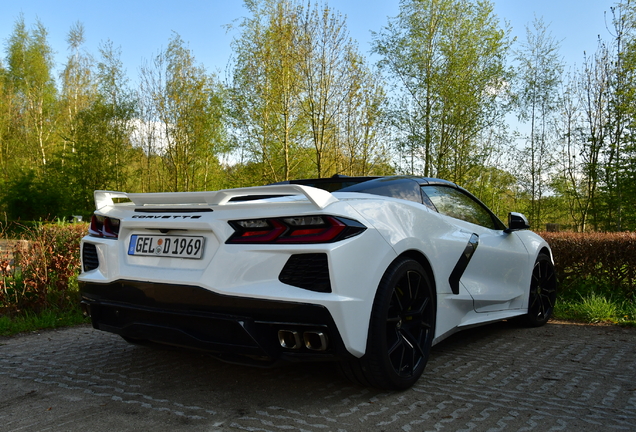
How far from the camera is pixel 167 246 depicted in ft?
8.46

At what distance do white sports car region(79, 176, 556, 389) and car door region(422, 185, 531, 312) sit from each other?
0.38 m

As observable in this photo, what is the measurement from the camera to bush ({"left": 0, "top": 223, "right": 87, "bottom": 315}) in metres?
5.20

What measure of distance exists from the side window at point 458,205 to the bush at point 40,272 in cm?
398

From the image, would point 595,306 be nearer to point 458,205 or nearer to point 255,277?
point 458,205

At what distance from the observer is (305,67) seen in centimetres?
1458

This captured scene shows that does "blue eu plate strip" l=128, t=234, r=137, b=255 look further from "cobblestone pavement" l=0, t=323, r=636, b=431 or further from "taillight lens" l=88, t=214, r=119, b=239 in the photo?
"cobblestone pavement" l=0, t=323, r=636, b=431

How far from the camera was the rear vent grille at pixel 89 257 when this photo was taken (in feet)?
9.52

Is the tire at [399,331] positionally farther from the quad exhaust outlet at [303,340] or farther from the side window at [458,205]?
the side window at [458,205]

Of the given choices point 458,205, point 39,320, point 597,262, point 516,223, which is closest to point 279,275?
point 458,205

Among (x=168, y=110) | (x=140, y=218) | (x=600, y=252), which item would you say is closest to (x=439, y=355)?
(x=140, y=218)

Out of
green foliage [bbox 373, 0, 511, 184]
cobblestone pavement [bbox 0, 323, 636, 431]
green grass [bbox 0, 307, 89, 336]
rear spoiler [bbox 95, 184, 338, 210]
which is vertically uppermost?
green foliage [bbox 373, 0, 511, 184]

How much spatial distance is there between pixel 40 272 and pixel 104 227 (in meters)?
2.97

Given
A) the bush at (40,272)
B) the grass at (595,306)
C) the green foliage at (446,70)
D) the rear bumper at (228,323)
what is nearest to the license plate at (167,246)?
the rear bumper at (228,323)

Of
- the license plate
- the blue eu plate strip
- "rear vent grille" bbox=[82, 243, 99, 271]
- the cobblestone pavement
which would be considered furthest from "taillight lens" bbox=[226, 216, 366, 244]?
"rear vent grille" bbox=[82, 243, 99, 271]
